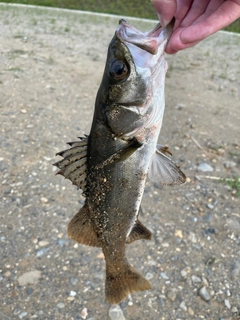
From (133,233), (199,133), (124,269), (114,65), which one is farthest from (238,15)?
(199,133)

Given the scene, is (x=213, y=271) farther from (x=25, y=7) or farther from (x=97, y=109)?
(x=25, y=7)

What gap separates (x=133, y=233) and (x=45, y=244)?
1.59 metres

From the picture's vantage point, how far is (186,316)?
313cm

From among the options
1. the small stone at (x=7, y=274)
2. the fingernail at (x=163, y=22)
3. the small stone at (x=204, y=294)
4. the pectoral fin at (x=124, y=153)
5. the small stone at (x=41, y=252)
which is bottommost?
the small stone at (x=7, y=274)

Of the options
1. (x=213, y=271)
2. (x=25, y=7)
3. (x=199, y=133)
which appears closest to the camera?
(x=213, y=271)

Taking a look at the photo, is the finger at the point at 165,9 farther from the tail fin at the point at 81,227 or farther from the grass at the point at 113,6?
the grass at the point at 113,6

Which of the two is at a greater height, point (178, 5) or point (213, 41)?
point (178, 5)

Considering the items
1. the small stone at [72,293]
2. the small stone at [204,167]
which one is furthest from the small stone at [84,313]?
the small stone at [204,167]

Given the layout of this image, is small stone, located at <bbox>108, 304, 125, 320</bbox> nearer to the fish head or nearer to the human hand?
the fish head

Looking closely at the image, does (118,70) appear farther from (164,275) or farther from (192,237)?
(192,237)

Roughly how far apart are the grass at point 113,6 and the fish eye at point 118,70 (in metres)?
10.1

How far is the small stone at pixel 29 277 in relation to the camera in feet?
10.8

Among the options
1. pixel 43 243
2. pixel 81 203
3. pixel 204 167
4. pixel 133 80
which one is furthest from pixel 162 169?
pixel 204 167

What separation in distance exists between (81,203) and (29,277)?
40.7 inches
